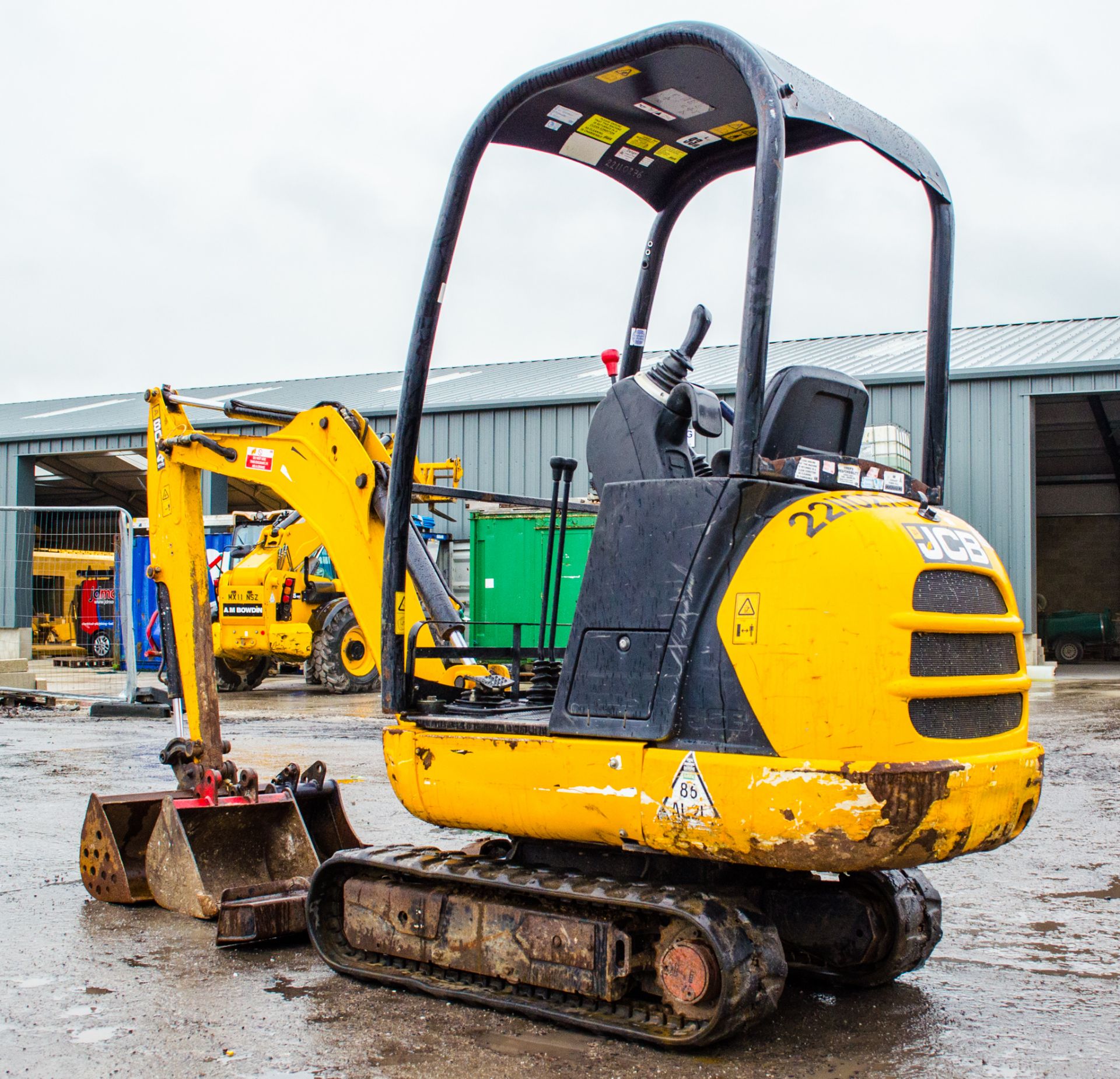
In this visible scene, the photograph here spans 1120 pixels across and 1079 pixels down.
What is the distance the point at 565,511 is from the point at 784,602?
1127 mm

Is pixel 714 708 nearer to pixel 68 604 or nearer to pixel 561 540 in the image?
pixel 561 540

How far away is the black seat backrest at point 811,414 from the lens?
3.83 meters

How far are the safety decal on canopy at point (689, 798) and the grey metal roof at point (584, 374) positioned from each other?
19524 mm

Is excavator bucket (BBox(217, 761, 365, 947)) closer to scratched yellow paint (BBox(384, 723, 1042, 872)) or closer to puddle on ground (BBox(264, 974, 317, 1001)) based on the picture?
puddle on ground (BBox(264, 974, 317, 1001))

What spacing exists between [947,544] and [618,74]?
186 centimetres

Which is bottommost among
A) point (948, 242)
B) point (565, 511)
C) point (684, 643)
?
point (684, 643)

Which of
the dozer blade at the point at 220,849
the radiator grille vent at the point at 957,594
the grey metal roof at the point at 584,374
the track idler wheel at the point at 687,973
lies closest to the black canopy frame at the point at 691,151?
the radiator grille vent at the point at 957,594

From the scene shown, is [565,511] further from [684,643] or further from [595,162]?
[595,162]

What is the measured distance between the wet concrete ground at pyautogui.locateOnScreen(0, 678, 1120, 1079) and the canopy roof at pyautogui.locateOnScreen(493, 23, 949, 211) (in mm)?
2781

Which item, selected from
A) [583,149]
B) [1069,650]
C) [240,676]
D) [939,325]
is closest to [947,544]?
[939,325]

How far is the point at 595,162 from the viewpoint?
480 cm

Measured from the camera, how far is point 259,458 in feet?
18.2

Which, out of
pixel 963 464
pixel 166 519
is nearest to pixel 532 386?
pixel 963 464

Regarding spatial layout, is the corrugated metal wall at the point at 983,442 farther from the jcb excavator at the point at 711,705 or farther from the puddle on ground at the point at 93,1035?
the puddle on ground at the point at 93,1035
